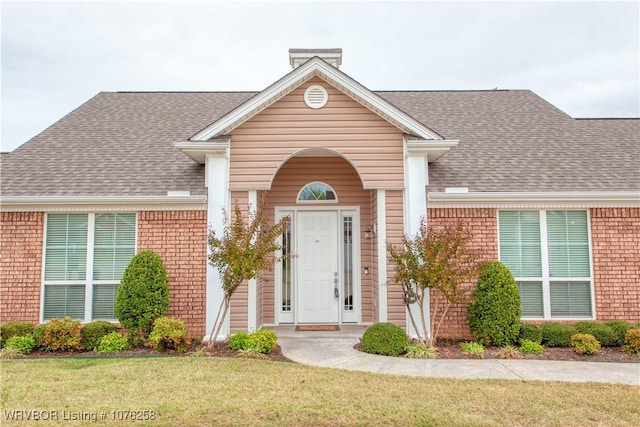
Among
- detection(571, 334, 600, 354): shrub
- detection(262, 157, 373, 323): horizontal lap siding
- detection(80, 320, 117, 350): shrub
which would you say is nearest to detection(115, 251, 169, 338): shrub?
detection(80, 320, 117, 350): shrub

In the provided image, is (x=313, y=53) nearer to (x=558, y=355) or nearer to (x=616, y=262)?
(x=616, y=262)

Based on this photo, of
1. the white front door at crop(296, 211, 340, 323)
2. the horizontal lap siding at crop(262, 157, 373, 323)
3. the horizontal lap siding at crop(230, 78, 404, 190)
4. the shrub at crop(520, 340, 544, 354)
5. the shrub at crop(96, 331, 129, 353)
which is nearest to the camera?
the shrub at crop(520, 340, 544, 354)

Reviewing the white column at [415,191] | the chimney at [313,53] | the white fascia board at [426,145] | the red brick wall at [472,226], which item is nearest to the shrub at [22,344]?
the white column at [415,191]

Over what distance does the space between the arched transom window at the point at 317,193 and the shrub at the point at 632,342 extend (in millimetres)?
6261

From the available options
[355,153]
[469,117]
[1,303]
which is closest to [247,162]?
[355,153]

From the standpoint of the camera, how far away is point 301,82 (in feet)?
27.4

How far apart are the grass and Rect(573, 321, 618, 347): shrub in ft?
7.49

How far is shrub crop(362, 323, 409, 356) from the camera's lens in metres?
6.98

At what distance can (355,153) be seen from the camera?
8.38m

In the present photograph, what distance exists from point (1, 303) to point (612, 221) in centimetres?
1247

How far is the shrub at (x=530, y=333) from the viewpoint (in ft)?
24.2

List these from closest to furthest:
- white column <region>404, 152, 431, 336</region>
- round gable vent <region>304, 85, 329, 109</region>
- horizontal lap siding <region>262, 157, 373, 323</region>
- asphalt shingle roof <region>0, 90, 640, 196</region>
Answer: white column <region>404, 152, 431, 336</region>, round gable vent <region>304, 85, 329, 109</region>, asphalt shingle roof <region>0, 90, 640, 196</region>, horizontal lap siding <region>262, 157, 373, 323</region>

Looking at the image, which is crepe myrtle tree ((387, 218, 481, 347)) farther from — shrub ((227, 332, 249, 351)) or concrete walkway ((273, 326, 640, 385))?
shrub ((227, 332, 249, 351))

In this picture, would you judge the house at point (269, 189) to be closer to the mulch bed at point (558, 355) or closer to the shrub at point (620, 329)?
the shrub at point (620, 329)
